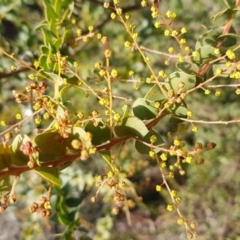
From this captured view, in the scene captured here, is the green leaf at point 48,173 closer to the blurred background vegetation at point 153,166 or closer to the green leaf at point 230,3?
the green leaf at point 230,3

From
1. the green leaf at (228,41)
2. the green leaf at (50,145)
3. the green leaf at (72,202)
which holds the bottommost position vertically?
the green leaf at (72,202)

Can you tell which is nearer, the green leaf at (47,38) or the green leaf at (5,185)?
the green leaf at (5,185)

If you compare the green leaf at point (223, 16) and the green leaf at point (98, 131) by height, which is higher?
the green leaf at point (98, 131)

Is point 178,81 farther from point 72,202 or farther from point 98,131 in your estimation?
point 72,202

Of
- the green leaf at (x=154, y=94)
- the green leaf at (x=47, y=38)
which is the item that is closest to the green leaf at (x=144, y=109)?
the green leaf at (x=154, y=94)

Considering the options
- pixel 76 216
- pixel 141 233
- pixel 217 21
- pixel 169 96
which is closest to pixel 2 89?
pixel 76 216

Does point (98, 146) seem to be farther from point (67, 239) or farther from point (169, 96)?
point (67, 239)

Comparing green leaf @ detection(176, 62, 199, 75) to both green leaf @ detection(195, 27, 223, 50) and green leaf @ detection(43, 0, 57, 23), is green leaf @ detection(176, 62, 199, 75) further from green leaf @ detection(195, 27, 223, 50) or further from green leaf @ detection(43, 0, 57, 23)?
green leaf @ detection(43, 0, 57, 23)
